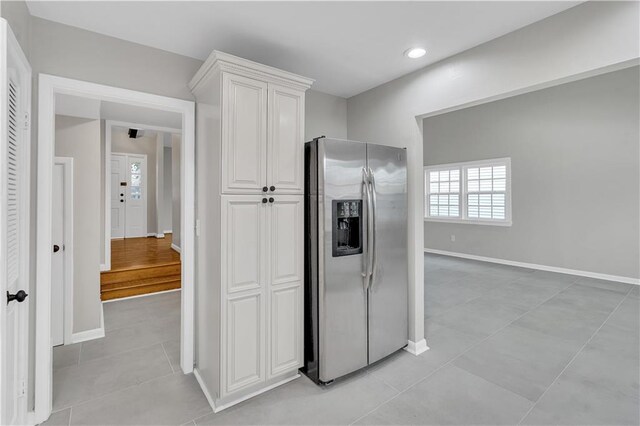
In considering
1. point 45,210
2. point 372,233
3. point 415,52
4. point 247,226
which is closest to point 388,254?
point 372,233

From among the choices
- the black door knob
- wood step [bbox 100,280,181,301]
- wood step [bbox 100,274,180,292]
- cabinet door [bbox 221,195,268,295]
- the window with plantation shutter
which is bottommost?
wood step [bbox 100,280,181,301]

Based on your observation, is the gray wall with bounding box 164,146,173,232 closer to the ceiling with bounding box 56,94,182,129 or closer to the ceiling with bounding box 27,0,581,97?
the ceiling with bounding box 56,94,182,129

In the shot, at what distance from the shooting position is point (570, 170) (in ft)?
17.9

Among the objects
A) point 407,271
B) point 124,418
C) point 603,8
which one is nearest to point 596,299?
point 407,271

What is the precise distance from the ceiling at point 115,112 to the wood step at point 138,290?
2.43m

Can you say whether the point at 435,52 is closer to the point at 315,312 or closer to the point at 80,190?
the point at 315,312

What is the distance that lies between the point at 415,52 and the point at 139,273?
4.71 metres

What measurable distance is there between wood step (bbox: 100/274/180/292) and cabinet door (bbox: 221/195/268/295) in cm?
333

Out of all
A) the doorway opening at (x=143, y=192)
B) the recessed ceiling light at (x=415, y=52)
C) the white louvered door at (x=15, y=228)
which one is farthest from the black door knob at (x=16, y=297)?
the doorway opening at (x=143, y=192)

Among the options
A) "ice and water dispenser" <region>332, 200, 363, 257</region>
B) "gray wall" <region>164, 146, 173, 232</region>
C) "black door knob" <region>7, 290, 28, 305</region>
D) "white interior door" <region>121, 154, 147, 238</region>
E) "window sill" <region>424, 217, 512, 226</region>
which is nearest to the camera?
"black door knob" <region>7, 290, 28, 305</region>

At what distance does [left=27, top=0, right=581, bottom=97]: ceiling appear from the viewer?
190 cm

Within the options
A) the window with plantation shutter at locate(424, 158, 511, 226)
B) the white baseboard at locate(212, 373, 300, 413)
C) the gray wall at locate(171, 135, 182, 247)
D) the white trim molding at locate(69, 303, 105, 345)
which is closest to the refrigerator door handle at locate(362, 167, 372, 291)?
the white baseboard at locate(212, 373, 300, 413)

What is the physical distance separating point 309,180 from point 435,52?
147cm

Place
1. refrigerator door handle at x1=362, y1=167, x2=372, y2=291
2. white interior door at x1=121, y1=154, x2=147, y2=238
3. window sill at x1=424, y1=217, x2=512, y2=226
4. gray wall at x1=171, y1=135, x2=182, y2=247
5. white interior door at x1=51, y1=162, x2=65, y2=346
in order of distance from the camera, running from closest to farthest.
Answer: refrigerator door handle at x1=362, y1=167, x2=372, y2=291
white interior door at x1=51, y1=162, x2=65, y2=346
gray wall at x1=171, y1=135, x2=182, y2=247
window sill at x1=424, y1=217, x2=512, y2=226
white interior door at x1=121, y1=154, x2=147, y2=238
